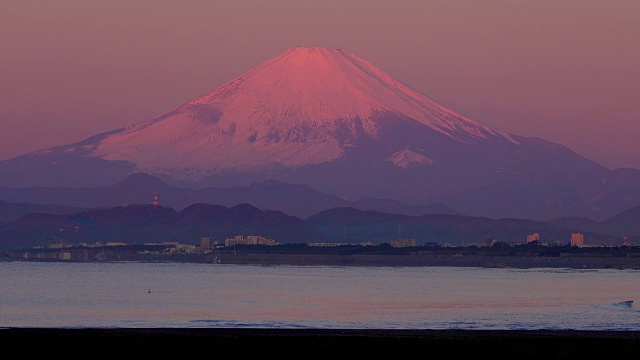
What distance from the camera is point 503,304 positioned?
102125 millimetres

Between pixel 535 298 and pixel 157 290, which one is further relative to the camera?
pixel 157 290

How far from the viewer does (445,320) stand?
79750 mm
